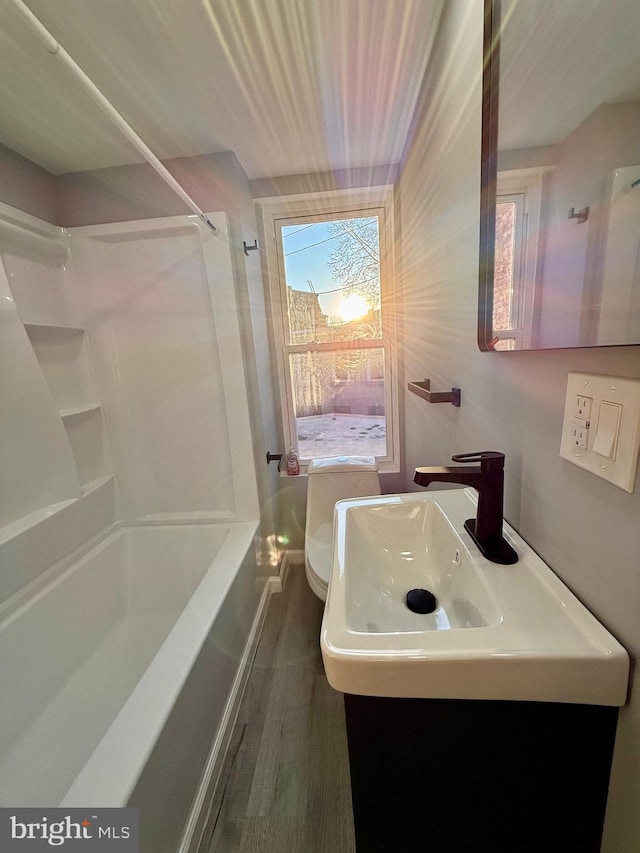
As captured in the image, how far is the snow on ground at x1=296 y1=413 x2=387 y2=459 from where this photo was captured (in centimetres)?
216

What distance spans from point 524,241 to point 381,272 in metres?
1.44

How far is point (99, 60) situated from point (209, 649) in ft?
6.82

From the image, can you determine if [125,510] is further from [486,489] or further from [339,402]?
[486,489]

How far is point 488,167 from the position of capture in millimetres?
759

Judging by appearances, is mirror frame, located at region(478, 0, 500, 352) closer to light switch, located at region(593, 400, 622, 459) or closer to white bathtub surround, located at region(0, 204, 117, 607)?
light switch, located at region(593, 400, 622, 459)

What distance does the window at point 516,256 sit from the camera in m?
0.63

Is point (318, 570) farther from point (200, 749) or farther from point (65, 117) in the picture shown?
point (65, 117)

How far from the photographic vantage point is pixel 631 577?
0.45 m

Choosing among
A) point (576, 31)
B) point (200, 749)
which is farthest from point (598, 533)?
point (200, 749)

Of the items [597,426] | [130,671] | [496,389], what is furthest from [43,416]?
[597,426]

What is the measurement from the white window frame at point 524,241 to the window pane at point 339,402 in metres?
1.37

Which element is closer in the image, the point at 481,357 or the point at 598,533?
the point at 598,533

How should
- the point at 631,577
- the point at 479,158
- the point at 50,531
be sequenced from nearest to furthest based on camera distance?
the point at 631,577 → the point at 479,158 → the point at 50,531

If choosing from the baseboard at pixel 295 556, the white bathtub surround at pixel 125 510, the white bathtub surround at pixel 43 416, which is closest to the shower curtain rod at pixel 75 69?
the white bathtub surround at pixel 125 510
